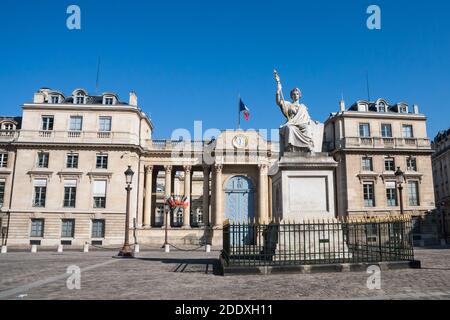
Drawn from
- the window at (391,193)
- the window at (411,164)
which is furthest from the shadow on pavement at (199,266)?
the window at (411,164)

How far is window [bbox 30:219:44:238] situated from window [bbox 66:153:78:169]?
6.07 m

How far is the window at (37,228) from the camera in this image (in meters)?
36.2

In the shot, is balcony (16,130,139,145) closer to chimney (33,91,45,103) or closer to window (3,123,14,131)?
window (3,123,14,131)

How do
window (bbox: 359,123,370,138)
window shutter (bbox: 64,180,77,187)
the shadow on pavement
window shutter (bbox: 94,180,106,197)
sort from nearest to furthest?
the shadow on pavement → window shutter (bbox: 64,180,77,187) → window shutter (bbox: 94,180,106,197) → window (bbox: 359,123,370,138)

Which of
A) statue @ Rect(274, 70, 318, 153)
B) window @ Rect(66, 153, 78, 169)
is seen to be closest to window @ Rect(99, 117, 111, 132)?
window @ Rect(66, 153, 78, 169)

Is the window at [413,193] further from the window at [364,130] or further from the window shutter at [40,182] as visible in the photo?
the window shutter at [40,182]

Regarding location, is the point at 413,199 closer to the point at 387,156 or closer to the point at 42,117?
the point at 387,156

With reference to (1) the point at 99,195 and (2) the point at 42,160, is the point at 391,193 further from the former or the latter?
(2) the point at 42,160

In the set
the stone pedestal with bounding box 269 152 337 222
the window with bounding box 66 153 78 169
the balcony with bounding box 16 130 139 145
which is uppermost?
the balcony with bounding box 16 130 139 145

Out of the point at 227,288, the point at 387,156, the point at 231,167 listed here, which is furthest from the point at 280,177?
the point at 387,156

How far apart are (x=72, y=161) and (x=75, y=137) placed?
8.42 feet

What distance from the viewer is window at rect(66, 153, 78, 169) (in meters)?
38.2

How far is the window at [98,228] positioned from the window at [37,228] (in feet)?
16.2
